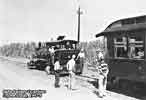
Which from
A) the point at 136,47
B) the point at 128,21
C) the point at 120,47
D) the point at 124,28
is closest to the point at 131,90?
the point at 120,47

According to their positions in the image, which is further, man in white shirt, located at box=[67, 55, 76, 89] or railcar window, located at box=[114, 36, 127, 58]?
man in white shirt, located at box=[67, 55, 76, 89]

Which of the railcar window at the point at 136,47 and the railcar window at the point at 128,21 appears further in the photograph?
the railcar window at the point at 128,21

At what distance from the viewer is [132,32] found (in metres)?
8.57

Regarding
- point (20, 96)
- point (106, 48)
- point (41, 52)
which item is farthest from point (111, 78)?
point (41, 52)

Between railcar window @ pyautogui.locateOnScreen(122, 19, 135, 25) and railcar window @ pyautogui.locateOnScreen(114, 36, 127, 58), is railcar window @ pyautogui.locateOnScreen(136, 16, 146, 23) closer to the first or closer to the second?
railcar window @ pyautogui.locateOnScreen(122, 19, 135, 25)

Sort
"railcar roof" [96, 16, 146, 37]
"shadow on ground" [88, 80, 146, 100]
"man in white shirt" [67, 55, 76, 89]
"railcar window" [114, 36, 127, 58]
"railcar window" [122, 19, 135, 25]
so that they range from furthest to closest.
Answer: "man in white shirt" [67, 55, 76, 89]
"railcar window" [114, 36, 127, 58]
"railcar window" [122, 19, 135, 25]
"shadow on ground" [88, 80, 146, 100]
"railcar roof" [96, 16, 146, 37]

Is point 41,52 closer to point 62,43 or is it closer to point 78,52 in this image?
point 62,43

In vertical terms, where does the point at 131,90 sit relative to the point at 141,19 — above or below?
below

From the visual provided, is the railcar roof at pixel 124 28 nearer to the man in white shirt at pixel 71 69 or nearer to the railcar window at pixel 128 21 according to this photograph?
the railcar window at pixel 128 21

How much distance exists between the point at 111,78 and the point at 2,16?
526cm

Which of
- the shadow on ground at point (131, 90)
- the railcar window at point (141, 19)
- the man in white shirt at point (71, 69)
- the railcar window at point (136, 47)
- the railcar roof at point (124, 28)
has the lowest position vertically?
the shadow on ground at point (131, 90)

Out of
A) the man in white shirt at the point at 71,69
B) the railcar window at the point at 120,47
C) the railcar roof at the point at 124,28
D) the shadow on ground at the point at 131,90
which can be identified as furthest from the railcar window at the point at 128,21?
the shadow on ground at the point at 131,90

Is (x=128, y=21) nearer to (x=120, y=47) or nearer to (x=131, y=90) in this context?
(x=120, y=47)

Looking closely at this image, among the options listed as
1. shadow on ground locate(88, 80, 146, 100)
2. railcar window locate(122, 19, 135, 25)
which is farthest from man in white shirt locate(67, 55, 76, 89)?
railcar window locate(122, 19, 135, 25)
